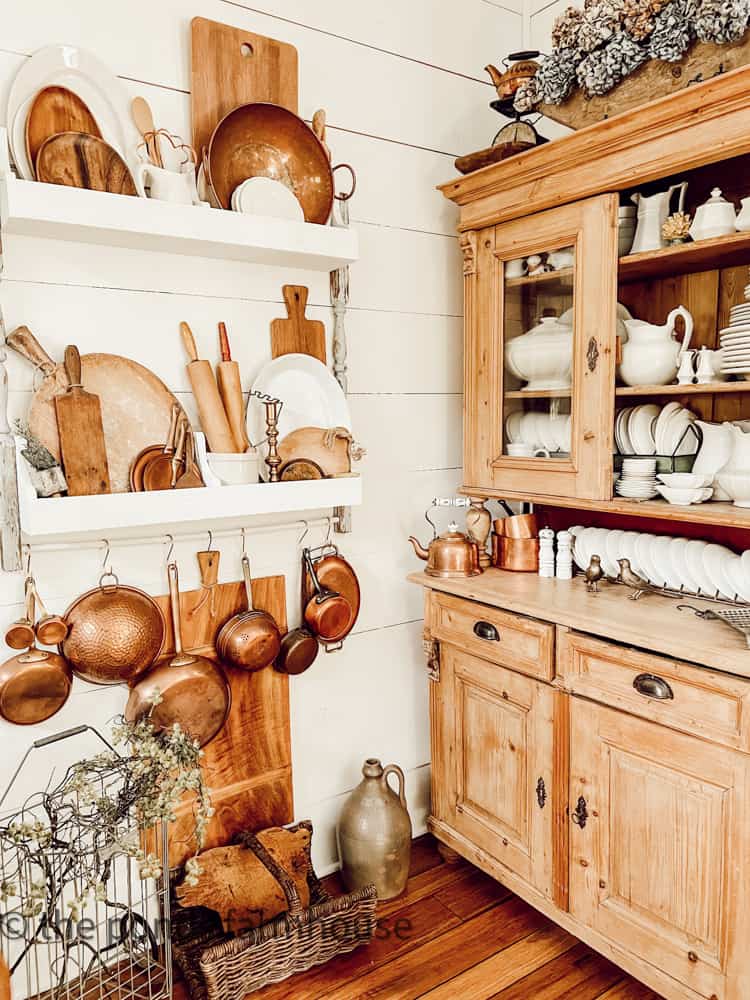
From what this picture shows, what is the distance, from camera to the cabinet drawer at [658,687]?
145 cm

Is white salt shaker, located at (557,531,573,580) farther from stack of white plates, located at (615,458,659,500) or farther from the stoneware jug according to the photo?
the stoneware jug

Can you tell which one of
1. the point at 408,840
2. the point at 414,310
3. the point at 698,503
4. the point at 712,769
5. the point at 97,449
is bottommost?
the point at 408,840

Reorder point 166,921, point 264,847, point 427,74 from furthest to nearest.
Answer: point 427,74 < point 264,847 < point 166,921

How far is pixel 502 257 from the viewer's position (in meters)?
2.07

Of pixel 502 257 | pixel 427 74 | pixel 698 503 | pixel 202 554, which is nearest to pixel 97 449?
pixel 202 554

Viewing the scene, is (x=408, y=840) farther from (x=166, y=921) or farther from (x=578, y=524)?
(x=578, y=524)

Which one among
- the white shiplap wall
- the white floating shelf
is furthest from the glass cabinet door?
the white floating shelf

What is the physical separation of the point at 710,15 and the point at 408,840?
2079 millimetres

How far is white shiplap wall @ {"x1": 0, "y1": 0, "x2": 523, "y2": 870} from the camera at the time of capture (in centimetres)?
173

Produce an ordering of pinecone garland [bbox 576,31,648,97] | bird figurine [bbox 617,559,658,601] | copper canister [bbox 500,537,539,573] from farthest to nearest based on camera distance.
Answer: copper canister [bbox 500,537,539,573]
bird figurine [bbox 617,559,658,601]
pinecone garland [bbox 576,31,648,97]

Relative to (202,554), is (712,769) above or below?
below

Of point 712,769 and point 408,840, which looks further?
point 408,840

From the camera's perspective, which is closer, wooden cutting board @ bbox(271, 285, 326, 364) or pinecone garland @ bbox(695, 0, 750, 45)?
pinecone garland @ bbox(695, 0, 750, 45)

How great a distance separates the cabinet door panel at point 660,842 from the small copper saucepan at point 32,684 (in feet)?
3.84
